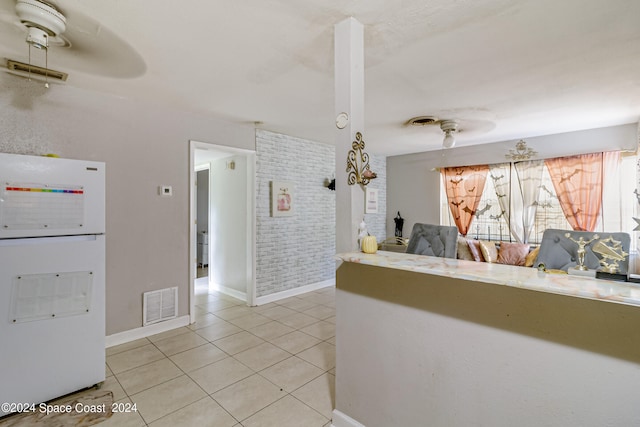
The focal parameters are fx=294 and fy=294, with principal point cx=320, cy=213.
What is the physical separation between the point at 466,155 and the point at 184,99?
177 inches

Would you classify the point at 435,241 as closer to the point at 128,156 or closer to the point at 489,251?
the point at 489,251

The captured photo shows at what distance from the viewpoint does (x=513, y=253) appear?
4.38 m

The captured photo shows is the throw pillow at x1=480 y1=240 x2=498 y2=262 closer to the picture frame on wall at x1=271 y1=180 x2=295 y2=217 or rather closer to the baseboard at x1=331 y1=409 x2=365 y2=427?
the picture frame on wall at x1=271 y1=180 x2=295 y2=217

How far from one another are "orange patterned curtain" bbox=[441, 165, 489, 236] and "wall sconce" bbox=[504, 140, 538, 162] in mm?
435

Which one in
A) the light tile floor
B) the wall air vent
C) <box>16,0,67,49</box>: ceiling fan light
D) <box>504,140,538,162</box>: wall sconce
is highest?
the wall air vent

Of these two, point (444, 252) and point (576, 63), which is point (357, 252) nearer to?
point (444, 252)

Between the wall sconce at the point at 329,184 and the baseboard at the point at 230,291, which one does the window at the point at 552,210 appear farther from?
the baseboard at the point at 230,291

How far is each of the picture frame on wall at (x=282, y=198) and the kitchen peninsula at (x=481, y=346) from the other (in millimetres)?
2479

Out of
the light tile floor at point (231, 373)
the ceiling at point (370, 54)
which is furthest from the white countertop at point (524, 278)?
the ceiling at point (370, 54)

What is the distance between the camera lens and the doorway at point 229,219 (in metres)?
3.73

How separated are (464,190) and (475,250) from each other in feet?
3.62

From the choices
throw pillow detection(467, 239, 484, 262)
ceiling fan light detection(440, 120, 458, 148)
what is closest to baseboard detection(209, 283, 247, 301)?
ceiling fan light detection(440, 120, 458, 148)

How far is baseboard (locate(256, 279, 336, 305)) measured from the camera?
402 cm

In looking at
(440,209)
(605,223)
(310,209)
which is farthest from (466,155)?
(310,209)
